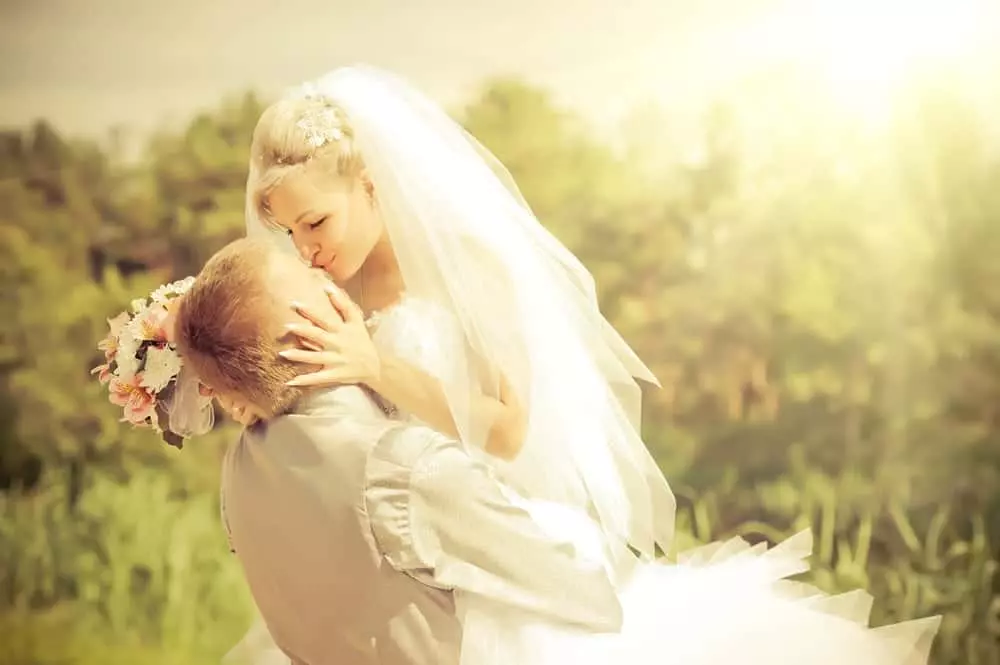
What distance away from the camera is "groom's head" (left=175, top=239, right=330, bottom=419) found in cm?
133

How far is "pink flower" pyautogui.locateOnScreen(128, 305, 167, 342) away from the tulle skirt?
24.1 inches

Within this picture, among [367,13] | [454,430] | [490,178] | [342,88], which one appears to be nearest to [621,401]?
[454,430]

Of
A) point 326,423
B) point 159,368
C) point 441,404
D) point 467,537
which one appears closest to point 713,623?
point 467,537

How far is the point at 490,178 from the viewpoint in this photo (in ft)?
4.94

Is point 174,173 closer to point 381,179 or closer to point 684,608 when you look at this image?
point 381,179

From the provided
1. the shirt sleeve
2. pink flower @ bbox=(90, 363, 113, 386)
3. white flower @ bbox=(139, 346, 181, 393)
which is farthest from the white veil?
pink flower @ bbox=(90, 363, 113, 386)

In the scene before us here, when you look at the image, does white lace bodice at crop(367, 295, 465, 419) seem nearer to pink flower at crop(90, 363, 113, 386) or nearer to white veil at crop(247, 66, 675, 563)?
white veil at crop(247, 66, 675, 563)

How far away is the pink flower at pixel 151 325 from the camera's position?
4.92 ft

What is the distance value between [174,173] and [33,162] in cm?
27

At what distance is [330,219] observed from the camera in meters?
1.50

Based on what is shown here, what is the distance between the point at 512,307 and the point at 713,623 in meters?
0.54

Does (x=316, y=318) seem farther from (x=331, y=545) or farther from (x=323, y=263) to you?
(x=331, y=545)

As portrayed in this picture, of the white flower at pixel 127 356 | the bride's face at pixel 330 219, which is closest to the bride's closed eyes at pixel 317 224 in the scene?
the bride's face at pixel 330 219

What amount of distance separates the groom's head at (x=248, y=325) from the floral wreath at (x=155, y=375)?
116 mm
